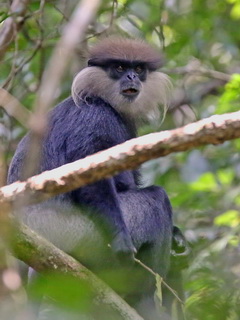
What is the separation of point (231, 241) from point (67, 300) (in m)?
3.62

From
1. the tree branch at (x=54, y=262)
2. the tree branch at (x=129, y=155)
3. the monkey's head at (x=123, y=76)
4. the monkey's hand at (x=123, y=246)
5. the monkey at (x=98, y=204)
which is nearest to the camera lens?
the tree branch at (x=129, y=155)

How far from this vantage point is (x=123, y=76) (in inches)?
179

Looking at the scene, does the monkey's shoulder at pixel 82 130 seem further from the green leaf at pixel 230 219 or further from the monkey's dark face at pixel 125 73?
the green leaf at pixel 230 219

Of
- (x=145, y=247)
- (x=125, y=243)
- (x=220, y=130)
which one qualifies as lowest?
(x=145, y=247)

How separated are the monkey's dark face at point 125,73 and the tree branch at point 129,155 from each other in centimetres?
243

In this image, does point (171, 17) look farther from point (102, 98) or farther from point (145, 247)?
point (145, 247)

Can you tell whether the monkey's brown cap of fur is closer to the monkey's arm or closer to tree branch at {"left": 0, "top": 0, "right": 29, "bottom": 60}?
tree branch at {"left": 0, "top": 0, "right": 29, "bottom": 60}

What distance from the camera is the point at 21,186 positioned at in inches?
79.4

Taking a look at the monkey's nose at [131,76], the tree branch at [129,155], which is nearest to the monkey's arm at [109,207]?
the monkey's nose at [131,76]

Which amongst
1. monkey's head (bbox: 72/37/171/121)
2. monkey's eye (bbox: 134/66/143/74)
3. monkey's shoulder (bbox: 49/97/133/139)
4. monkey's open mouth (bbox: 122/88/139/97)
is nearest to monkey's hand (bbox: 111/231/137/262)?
monkey's shoulder (bbox: 49/97/133/139)

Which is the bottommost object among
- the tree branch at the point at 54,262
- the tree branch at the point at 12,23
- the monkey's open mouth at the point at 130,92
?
the monkey's open mouth at the point at 130,92

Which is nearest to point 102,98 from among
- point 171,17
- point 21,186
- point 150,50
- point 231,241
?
point 150,50

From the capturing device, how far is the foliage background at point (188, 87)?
462cm

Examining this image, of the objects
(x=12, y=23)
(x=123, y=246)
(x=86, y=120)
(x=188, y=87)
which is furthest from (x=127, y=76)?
(x=188, y=87)
